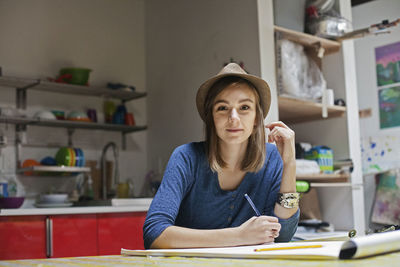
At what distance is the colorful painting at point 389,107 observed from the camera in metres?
3.96

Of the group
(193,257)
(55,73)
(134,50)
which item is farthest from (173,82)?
(193,257)

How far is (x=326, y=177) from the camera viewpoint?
11.0 ft

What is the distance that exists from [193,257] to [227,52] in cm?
233

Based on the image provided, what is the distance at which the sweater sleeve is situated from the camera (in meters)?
1.51

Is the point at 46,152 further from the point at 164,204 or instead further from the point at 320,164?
the point at 164,204

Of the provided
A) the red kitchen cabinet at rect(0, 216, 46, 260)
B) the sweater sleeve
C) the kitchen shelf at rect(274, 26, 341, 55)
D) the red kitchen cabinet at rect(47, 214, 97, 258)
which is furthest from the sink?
the sweater sleeve

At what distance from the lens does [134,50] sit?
168 inches

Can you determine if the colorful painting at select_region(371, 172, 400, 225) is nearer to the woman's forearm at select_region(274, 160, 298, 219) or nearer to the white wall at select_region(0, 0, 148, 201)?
the white wall at select_region(0, 0, 148, 201)

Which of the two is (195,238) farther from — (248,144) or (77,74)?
(77,74)

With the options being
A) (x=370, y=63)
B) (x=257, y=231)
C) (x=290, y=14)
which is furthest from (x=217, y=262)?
(x=370, y=63)

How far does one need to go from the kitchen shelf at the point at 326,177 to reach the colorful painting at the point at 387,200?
68 cm

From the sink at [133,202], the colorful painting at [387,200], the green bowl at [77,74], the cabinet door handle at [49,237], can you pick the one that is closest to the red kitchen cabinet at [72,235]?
the cabinet door handle at [49,237]

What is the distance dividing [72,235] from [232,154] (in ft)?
4.75

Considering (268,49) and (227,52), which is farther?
(227,52)
